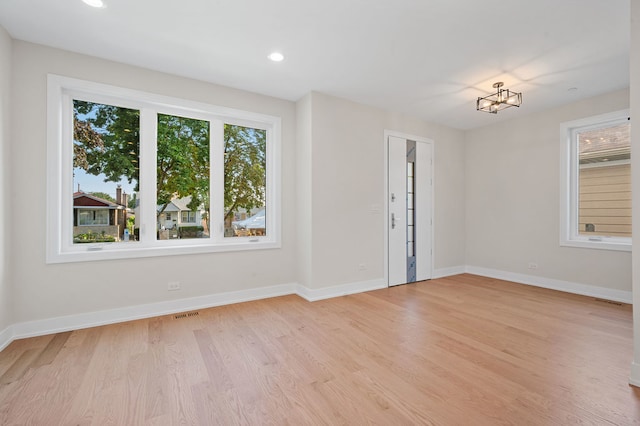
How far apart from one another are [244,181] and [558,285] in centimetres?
503

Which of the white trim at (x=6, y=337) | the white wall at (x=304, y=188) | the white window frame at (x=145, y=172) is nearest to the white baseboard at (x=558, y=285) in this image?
the white wall at (x=304, y=188)

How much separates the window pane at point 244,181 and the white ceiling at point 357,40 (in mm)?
687

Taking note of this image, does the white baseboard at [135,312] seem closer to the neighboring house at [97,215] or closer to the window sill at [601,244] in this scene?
the neighboring house at [97,215]

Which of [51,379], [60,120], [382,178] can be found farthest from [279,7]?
[51,379]

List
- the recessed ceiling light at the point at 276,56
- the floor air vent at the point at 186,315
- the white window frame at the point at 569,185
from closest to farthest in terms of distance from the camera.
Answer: the recessed ceiling light at the point at 276,56 → the floor air vent at the point at 186,315 → the white window frame at the point at 569,185

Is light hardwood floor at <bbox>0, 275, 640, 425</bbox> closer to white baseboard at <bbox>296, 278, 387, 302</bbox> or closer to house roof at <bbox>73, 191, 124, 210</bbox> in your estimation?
white baseboard at <bbox>296, 278, 387, 302</bbox>

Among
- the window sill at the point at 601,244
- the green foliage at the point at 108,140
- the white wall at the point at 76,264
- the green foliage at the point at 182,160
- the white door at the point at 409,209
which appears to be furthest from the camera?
the white door at the point at 409,209

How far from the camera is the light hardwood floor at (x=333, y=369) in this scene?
1.73 m

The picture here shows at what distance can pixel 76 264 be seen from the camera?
295 centimetres

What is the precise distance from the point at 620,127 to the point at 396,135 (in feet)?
10.1

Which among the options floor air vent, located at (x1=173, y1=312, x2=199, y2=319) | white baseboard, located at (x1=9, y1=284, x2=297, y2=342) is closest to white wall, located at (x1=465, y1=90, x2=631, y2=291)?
white baseboard, located at (x1=9, y1=284, x2=297, y2=342)

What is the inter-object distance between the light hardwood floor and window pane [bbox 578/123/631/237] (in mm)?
1305

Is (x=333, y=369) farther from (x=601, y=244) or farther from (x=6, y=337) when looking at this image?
(x=601, y=244)

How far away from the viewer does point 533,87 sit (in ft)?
12.3
